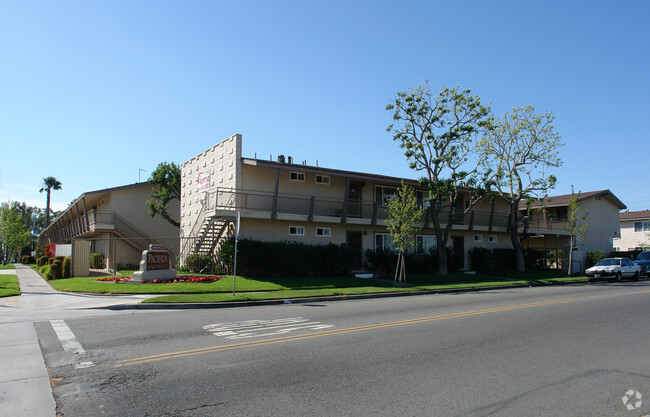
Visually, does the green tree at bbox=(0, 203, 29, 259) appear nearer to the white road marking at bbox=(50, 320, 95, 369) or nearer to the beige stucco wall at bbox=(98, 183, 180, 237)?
the beige stucco wall at bbox=(98, 183, 180, 237)

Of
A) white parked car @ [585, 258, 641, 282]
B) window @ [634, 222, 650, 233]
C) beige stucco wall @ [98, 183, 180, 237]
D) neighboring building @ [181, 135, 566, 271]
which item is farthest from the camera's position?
window @ [634, 222, 650, 233]

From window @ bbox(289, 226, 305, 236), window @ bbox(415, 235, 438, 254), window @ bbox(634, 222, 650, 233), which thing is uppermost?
window @ bbox(634, 222, 650, 233)

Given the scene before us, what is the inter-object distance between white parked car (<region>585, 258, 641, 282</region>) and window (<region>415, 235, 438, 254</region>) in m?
9.66

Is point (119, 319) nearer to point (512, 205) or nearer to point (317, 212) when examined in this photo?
point (317, 212)

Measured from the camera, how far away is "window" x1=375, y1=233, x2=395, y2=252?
28109 mm

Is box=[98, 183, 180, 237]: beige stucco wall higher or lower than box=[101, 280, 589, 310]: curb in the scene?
higher

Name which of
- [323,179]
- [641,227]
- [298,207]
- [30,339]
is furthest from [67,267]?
[641,227]

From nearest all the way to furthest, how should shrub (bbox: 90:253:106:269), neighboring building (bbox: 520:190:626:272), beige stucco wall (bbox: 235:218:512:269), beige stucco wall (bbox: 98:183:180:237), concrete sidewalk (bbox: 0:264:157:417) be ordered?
concrete sidewalk (bbox: 0:264:157:417) < beige stucco wall (bbox: 235:218:512:269) < shrub (bbox: 90:253:106:269) < beige stucco wall (bbox: 98:183:180:237) < neighboring building (bbox: 520:190:626:272)

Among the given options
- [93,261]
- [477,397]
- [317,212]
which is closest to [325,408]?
[477,397]

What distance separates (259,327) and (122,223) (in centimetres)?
2667

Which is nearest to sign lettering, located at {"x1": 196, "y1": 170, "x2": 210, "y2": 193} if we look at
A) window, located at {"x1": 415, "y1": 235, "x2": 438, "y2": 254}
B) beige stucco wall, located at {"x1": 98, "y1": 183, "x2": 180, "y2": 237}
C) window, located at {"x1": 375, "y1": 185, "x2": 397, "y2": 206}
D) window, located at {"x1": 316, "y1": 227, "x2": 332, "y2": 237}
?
window, located at {"x1": 316, "y1": 227, "x2": 332, "y2": 237}

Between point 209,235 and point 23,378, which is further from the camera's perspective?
point 209,235

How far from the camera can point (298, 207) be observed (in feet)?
83.1

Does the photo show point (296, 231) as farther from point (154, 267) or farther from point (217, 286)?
point (154, 267)
